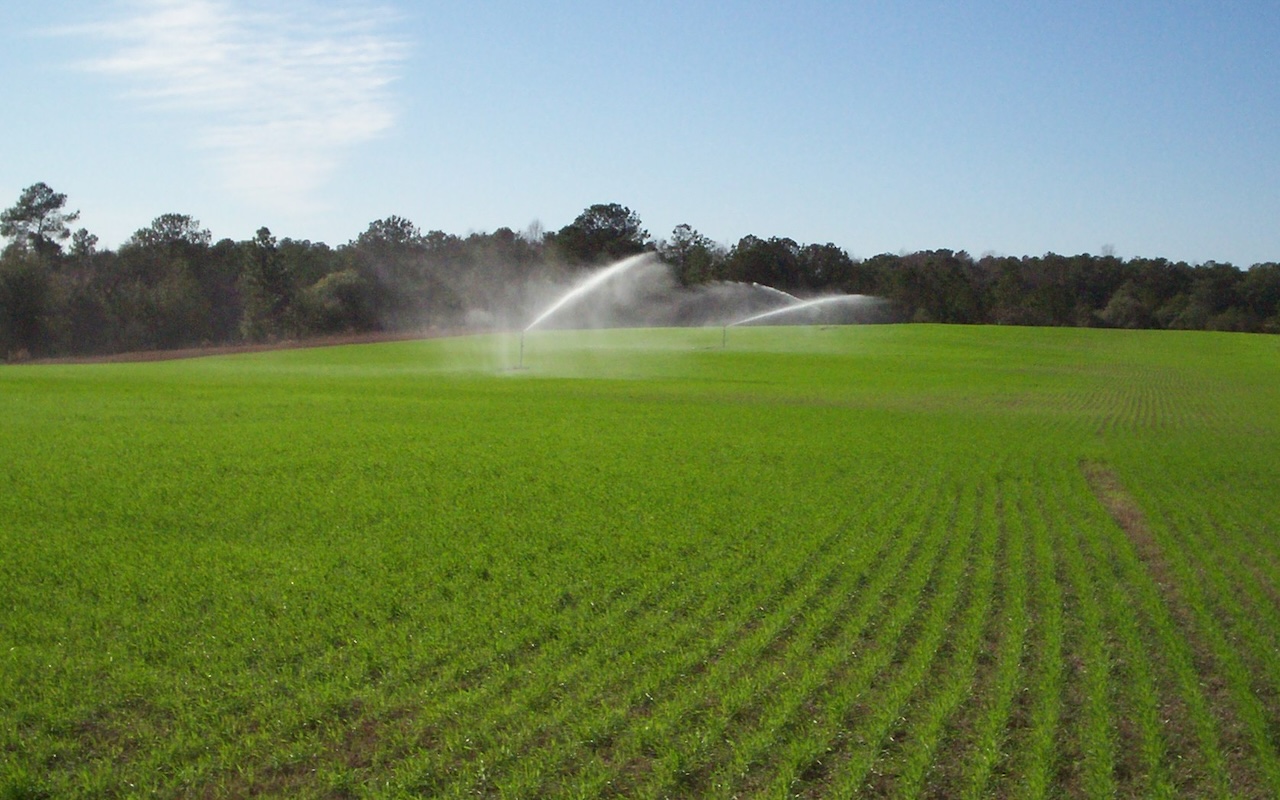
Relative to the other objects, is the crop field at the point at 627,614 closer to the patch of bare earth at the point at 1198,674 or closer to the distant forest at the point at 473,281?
the patch of bare earth at the point at 1198,674

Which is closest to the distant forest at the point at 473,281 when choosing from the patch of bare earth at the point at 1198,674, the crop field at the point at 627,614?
the crop field at the point at 627,614

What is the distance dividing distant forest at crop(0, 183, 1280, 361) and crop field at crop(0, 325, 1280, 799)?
5890 centimetres

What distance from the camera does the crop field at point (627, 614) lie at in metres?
5.21

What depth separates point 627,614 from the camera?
7660 millimetres

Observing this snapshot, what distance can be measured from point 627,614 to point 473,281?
278ft

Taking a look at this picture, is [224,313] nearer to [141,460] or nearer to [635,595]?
[141,460]

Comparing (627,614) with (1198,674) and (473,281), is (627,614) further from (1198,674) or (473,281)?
(473,281)

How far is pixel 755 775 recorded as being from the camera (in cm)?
506

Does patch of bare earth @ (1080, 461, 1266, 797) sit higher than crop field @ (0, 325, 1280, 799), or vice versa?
crop field @ (0, 325, 1280, 799)

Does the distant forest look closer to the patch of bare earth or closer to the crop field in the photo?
the crop field

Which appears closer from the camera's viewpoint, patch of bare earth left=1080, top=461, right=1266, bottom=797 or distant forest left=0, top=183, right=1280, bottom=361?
patch of bare earth left=1080, top=461, right=1266, bottom=797

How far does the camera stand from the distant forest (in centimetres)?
7312

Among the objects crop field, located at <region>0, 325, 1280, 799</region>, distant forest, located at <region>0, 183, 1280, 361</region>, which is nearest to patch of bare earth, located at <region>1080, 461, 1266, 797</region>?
crop field, located at <region>0, 325, 1280, 799</region>

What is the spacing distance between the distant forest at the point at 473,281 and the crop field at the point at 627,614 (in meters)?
58.9
